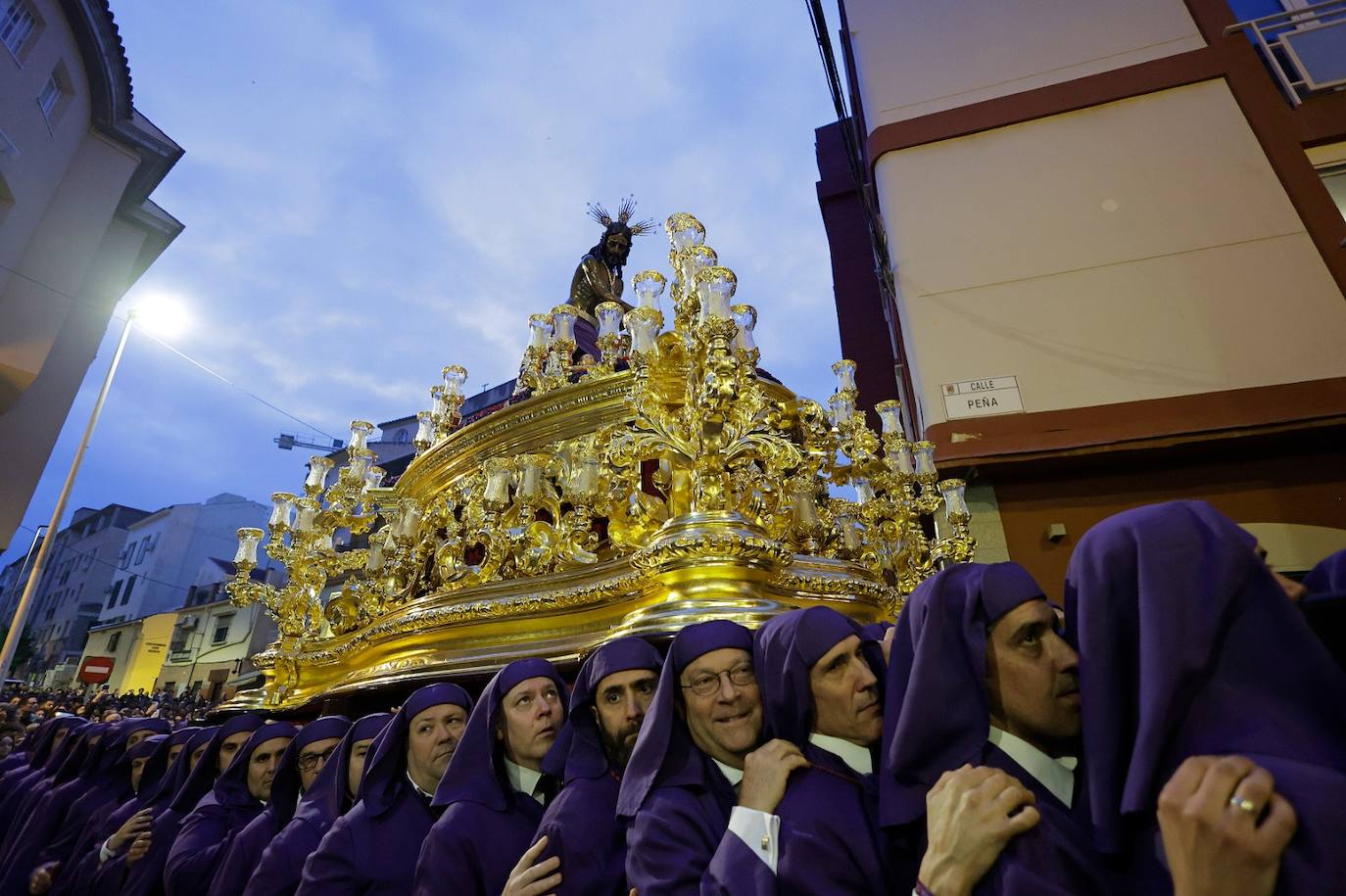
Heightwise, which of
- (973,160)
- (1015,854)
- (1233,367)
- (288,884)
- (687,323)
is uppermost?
(973,160)

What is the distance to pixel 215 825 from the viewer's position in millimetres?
2971

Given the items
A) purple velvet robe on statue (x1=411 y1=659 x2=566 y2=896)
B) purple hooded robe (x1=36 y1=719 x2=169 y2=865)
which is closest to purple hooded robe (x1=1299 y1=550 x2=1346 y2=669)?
purple velvet robe on statue (x1=411 y1=659 x2=566 y2=896)

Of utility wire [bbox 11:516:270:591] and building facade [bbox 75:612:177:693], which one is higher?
utility wire [bbox 11:516:270:591]

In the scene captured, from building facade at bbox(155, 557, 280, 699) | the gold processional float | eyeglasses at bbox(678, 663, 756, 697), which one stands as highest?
building facade at bbox(155, 557, 280, 699)

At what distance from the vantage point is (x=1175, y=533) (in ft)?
3.06

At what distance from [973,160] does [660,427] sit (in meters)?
4.65

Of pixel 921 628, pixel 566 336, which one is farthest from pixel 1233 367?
pixel 921 628

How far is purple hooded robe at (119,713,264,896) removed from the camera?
315 cm

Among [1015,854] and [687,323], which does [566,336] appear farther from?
[1015,854]

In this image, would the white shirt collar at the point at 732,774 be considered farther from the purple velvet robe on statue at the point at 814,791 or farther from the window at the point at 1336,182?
the window at the point at 1336,182

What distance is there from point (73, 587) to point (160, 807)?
36076 millimetres

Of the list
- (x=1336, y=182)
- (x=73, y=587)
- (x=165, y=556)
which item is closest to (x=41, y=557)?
(x=1336, y=182)

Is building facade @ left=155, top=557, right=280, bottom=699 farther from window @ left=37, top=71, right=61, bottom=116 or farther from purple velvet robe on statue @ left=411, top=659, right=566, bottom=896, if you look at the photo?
purple velvet robe on statue @ left=411, top=659, right=566, bottom=896

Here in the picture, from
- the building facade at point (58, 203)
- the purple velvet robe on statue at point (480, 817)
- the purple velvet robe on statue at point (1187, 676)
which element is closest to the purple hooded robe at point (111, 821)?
the purple velvet robe on statue at point (480, 817)
